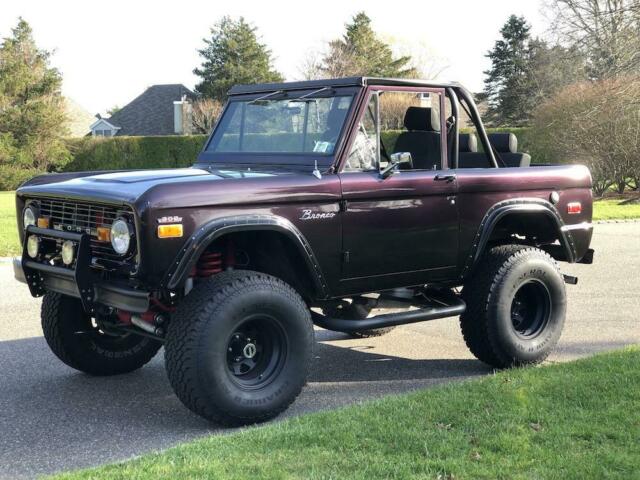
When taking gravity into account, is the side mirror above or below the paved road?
above

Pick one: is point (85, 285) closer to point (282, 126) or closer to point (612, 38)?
point (282, 126)

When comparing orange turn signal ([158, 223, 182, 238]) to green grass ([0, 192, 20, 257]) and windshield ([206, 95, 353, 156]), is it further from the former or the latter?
green grass ([0, 192, 20, 257])

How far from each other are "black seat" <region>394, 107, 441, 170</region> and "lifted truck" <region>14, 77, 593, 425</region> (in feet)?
0.05

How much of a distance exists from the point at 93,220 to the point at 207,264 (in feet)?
2.44

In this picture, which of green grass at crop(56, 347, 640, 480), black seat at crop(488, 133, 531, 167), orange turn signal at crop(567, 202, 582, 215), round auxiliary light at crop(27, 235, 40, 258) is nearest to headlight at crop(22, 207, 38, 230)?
round auxiliary light at crop(27, 235, 40, 258)

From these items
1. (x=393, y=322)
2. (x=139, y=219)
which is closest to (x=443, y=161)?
(x=393, y=322)

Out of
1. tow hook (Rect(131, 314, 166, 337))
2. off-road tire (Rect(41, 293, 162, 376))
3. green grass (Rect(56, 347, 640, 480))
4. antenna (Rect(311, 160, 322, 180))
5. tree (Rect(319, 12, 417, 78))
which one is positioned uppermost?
tree (Rect(319, 12, 417, 78))

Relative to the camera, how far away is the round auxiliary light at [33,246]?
5371 millimetres

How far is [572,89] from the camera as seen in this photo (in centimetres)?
2711

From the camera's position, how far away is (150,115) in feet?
190

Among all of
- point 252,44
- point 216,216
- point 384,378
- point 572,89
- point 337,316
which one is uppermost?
point 252,44

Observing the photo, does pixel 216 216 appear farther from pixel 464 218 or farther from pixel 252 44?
pixel 252 44

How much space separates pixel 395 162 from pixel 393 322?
1072mm

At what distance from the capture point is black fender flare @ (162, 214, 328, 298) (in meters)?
4.59
